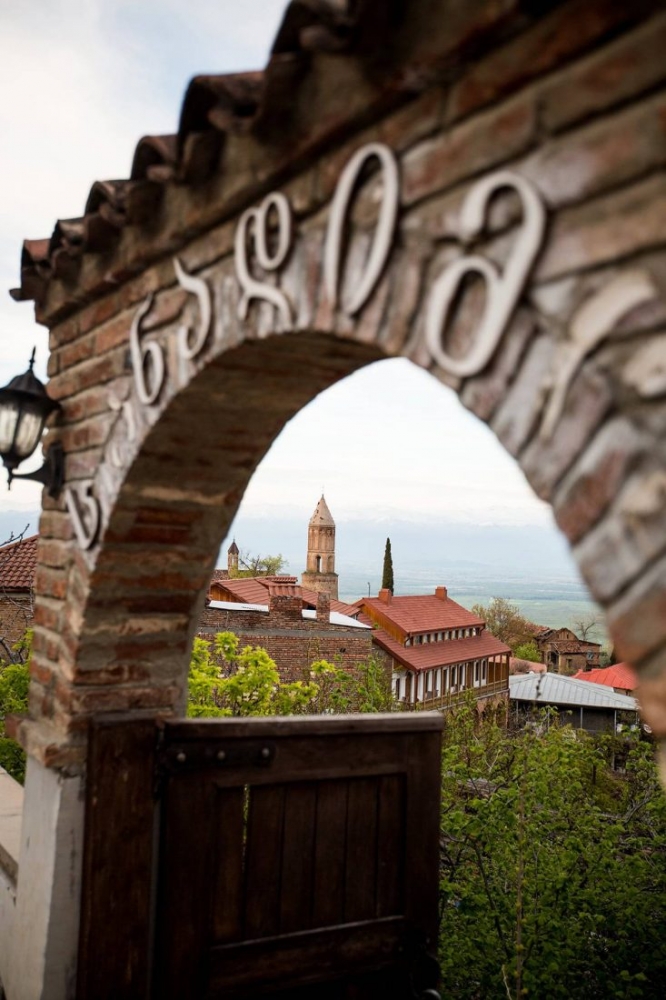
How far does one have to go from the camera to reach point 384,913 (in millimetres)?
2713

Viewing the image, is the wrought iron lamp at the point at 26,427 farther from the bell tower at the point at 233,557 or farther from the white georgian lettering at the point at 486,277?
the bell tower at the point at 233,557

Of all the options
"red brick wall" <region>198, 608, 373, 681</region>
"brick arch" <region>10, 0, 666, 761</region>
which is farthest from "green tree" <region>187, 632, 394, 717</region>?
"red brick wall" <region>198, 608, 373, 681</region>

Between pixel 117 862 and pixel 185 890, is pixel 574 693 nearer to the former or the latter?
pixel 185 890

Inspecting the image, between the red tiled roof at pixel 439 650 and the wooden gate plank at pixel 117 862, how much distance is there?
19.8 meters

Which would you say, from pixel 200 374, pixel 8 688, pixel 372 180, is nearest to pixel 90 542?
pixel 200 374

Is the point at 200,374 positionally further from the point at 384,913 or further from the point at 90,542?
the point at 384,913

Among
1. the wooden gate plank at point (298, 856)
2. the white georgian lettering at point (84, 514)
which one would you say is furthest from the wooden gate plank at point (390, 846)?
the white georgian lettering at point (84, 514)

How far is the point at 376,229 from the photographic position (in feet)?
4.22

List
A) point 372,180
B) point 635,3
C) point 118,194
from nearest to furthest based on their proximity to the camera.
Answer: point 635,3 < point 372,180 < point 118,194

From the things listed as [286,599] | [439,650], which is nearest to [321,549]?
[439,650]

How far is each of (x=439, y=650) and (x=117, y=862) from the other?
2597cm

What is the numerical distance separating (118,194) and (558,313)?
1.53 metres

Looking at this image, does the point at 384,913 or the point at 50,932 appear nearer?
the point at 50,932

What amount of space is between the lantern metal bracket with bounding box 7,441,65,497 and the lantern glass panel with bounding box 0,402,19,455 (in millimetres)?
114
